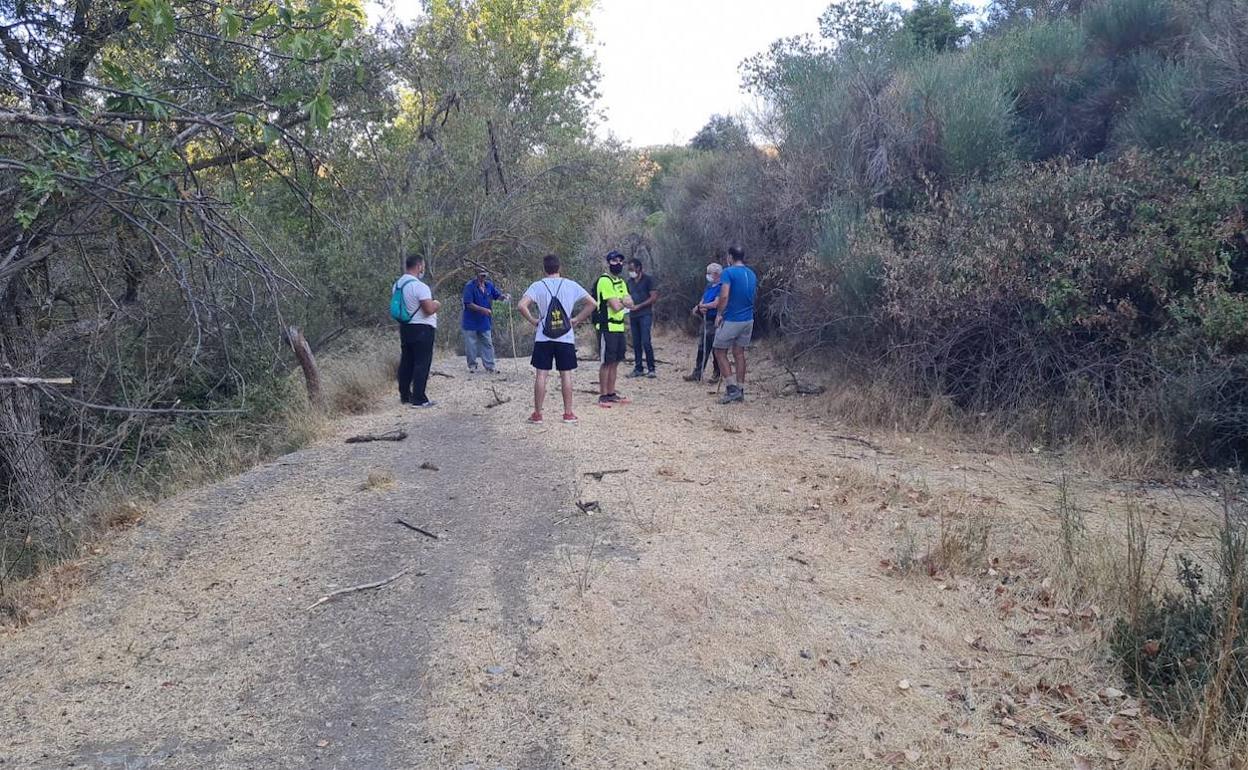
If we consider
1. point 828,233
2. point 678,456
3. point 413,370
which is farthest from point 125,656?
point 828,233

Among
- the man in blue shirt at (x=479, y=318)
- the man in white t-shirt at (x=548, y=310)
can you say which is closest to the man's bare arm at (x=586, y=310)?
the man in white t-shirt at (x=548, y=310)

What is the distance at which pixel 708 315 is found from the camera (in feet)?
38.7

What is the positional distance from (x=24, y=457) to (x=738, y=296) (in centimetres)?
711

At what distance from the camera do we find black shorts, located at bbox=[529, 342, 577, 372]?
8.98 meters

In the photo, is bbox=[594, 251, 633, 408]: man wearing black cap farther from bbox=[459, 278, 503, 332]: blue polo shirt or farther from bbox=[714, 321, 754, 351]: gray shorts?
bbox=[459, 278, 503, 332]: blue polo shirt

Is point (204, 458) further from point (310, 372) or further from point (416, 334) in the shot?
point (416, 334)

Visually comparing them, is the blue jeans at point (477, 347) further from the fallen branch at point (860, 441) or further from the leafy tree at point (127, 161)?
the fallen branch at point (860, 441)

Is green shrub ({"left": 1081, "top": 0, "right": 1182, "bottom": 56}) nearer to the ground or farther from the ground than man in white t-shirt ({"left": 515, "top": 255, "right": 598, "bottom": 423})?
farther from the ground

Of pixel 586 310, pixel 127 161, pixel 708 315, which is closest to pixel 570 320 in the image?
pixel 586 310

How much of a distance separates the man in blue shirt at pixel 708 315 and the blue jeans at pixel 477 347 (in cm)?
294

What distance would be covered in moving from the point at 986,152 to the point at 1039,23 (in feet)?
13.3

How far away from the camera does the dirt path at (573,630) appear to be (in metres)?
3.91

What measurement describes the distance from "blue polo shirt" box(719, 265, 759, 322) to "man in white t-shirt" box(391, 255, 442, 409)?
328 centimetres

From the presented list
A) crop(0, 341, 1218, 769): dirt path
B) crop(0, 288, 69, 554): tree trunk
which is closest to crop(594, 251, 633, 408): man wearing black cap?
crop(0, 341, 1218, 769): dirt path
